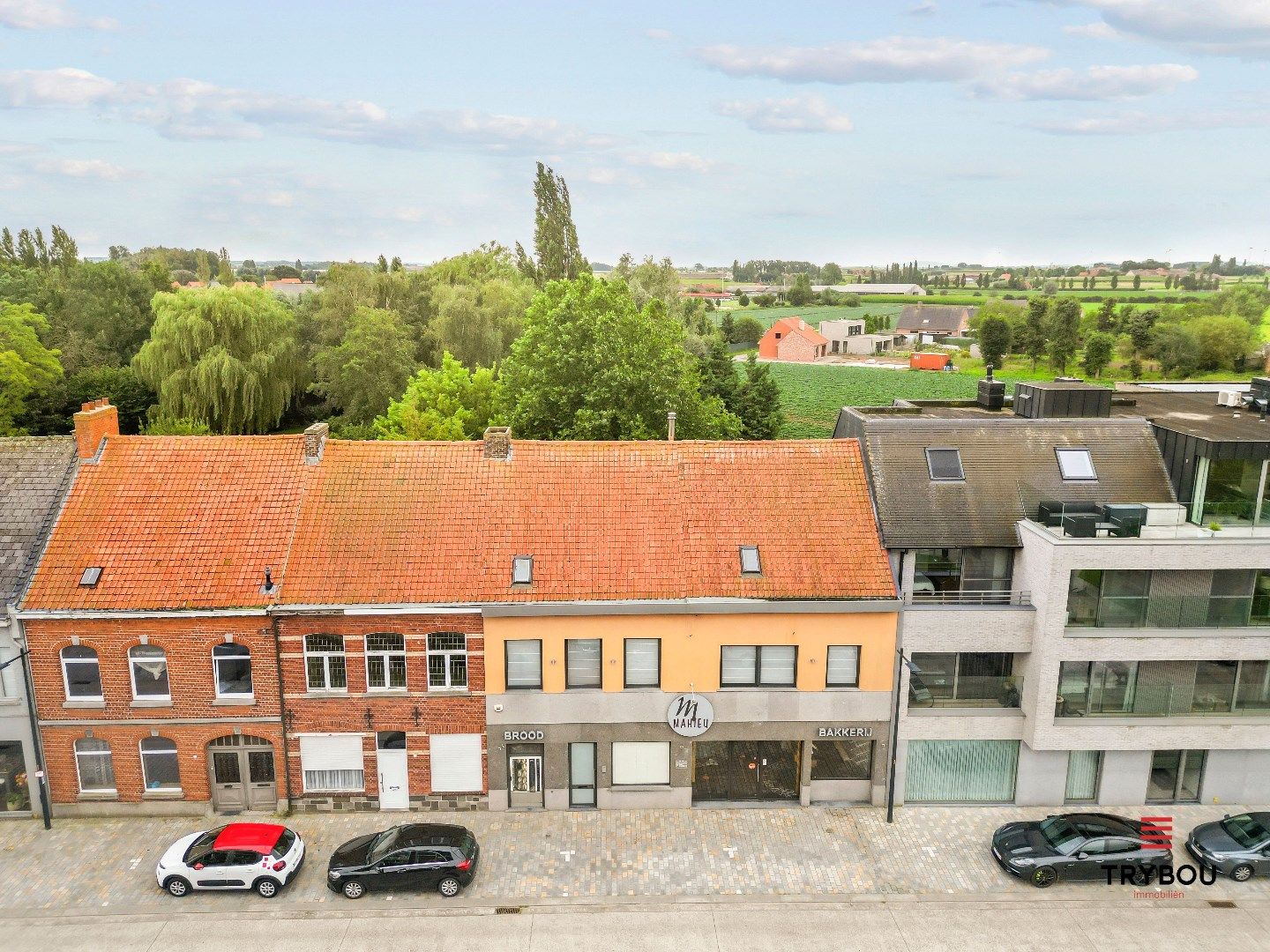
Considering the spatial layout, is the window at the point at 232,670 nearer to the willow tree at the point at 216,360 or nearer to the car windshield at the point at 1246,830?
the car windshield at the point at 1246,830

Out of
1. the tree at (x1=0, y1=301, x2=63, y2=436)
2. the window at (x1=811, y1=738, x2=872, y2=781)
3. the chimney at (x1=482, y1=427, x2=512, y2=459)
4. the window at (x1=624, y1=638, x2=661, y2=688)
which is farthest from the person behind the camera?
the tree at (x1=0, y1=301, x2=63, y2=436)

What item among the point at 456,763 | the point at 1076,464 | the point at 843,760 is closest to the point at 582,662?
the point at 456,763

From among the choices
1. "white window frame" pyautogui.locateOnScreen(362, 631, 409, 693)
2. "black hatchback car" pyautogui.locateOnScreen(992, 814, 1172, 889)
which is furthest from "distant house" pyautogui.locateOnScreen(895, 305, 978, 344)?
"white window frame" pyautogui.locateOnScreen(362, 631, 409, 693)

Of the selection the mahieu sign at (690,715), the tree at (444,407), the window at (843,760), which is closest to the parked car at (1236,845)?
the window at (843,760)

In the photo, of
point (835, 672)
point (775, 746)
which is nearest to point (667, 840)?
point (775, 746)

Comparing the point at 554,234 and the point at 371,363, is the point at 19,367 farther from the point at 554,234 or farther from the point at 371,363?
the point at 554,234

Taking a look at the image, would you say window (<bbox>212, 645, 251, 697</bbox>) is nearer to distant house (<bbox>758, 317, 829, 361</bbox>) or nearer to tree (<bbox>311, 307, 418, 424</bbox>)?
tree (<bbox>311, 307, 418, 424</bbox>)
